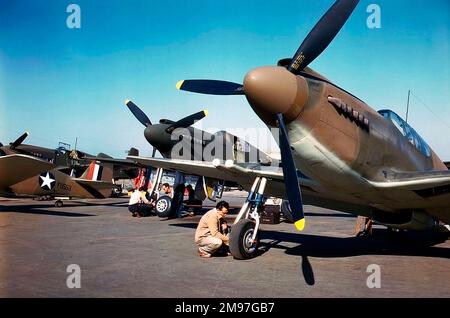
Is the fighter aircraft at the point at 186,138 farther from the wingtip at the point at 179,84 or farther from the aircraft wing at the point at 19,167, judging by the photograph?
the wingtip at the point at 179,84

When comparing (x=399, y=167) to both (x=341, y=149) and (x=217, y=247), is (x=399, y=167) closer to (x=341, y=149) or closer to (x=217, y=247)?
(x=341, y=149)

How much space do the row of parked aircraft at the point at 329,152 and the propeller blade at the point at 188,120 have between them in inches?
220

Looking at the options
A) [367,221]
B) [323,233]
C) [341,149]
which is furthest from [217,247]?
[367,221]

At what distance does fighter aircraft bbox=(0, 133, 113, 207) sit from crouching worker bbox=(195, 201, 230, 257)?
364 inches

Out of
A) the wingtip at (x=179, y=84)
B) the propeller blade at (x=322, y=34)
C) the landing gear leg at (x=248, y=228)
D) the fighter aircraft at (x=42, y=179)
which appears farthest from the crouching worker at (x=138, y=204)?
the propeller blade at (x=322, y=34)

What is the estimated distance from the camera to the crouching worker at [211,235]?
23.9 feet

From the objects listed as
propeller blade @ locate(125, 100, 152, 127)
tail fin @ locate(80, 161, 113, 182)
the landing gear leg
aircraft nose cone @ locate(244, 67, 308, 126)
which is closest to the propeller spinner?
propeller blade @ locate(125, 100, 152, 127)

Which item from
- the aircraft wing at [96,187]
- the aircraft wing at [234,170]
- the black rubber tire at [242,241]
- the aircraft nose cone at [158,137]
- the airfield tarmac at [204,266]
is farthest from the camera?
the aircraft wing at [96,187]

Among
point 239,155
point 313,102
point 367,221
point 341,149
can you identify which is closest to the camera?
point 313,102

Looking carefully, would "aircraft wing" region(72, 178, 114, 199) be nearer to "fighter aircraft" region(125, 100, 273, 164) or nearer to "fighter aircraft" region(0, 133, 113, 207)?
"fighter aircraft" region(0, 133, 113, 207)

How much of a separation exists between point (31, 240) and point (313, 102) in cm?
729

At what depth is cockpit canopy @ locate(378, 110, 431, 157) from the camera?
278 inches

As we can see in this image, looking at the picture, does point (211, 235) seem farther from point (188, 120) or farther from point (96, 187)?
point (96, 187)
